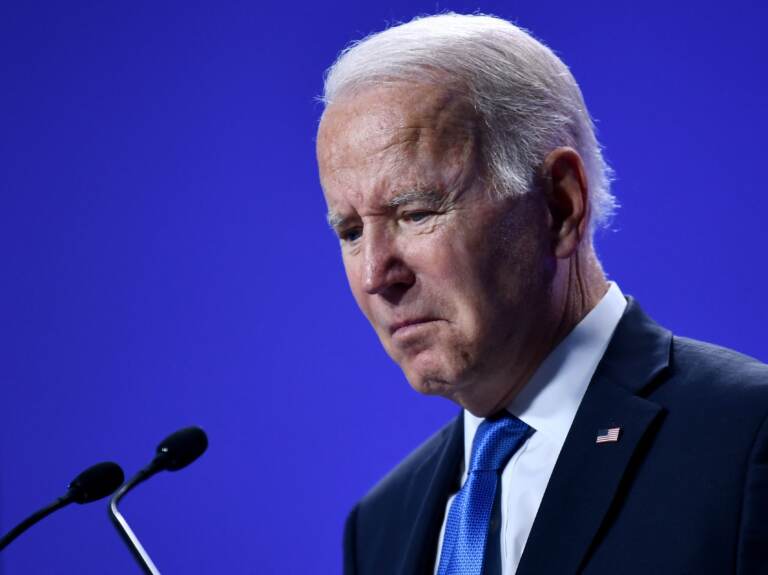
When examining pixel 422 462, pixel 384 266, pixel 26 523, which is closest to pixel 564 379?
pixel 384 266

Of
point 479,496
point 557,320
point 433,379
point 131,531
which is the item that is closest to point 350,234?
point 433,379

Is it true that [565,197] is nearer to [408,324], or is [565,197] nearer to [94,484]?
[408,324]

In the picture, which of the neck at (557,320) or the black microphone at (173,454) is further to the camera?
the neck at (557,320)

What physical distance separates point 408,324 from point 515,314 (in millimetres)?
183

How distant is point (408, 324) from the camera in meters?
1.81

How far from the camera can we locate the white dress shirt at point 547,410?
72.0 inches

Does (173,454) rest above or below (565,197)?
below

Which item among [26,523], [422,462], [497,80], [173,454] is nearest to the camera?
[26,523]

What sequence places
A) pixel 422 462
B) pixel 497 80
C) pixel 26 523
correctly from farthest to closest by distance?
pixel 422 462 → pixel 497 80 → pixel 26 523

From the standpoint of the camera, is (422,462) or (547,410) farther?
(422,462)

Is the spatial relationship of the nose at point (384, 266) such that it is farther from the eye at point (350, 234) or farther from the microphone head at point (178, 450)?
the microphone head at point (178, 450)

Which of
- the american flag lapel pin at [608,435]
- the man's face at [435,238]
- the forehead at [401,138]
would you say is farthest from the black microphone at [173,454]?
the american flag lapel pin at [608,435]

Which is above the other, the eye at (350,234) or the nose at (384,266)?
the eye at (350,234)

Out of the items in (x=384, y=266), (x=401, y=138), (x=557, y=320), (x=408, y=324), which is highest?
(x=401, y=138)
